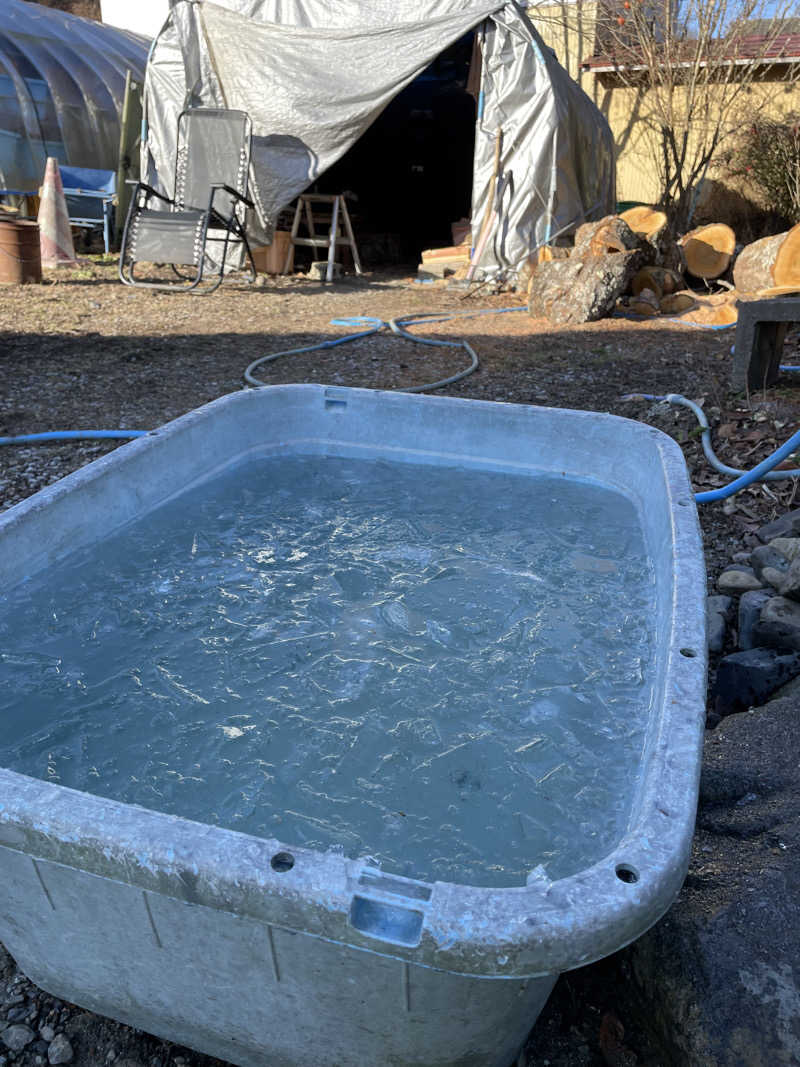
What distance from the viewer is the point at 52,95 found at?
8227 millimetres

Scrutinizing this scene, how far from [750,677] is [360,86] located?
6.88 meters

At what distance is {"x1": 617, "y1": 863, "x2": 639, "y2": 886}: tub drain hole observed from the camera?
833mm

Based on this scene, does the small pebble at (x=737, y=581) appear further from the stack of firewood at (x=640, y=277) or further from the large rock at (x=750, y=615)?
the stack of firewood at (x=640, y=277)

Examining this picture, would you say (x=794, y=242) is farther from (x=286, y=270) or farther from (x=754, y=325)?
(x=286, y=270)

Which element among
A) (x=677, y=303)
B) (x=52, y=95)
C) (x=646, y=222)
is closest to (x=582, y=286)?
(x=677, y=303)

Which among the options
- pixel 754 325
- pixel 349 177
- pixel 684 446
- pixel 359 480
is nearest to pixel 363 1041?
pixel 359 480

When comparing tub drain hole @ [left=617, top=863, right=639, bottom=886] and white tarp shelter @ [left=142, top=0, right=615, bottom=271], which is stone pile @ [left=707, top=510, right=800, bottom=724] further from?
white tarp shelter @ [left=142, top=0, right=615, bottom=271]

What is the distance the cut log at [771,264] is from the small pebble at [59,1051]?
544 cm

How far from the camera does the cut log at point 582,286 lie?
222 inches

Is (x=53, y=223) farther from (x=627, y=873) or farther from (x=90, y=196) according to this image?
(x=627, y=873)

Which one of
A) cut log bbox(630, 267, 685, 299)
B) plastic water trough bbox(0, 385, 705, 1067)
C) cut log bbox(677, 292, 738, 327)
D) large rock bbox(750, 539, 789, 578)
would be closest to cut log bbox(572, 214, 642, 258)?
cut log bbox(630, 267, 685, 299)

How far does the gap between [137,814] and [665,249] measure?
6852 millimetres

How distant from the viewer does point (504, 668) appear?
71.5 inches

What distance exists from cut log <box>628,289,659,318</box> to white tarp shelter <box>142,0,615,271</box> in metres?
1.47
